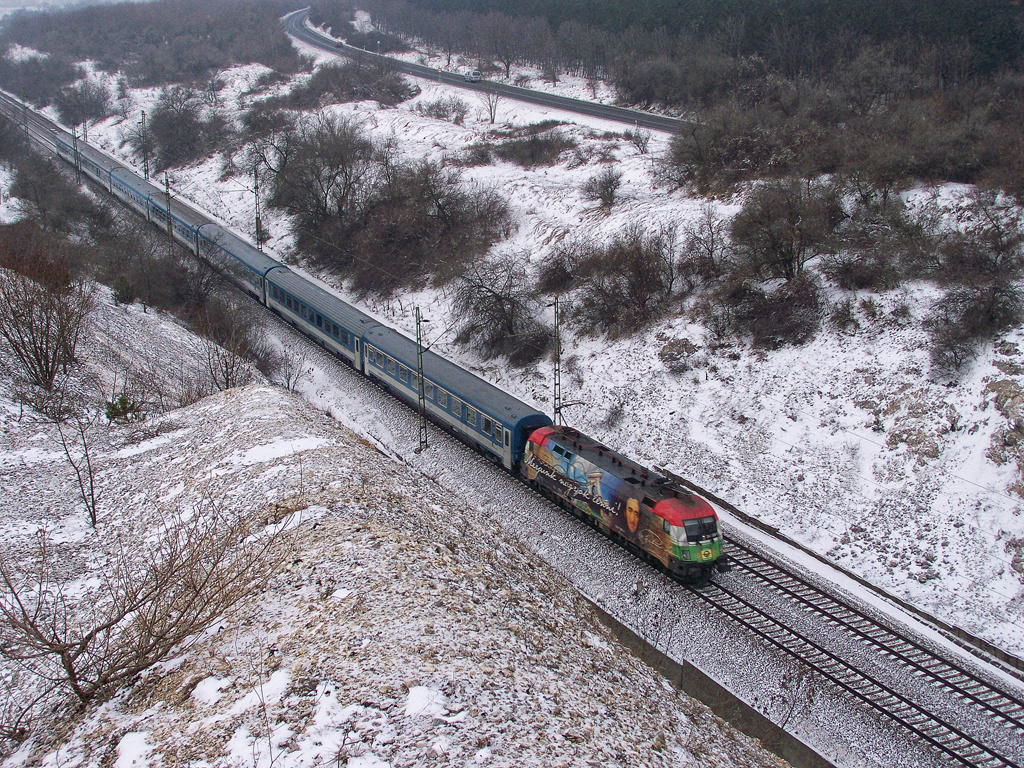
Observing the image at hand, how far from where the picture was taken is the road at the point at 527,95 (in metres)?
53.9

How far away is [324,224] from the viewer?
50.0 metres

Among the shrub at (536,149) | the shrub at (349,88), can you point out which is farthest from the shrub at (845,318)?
the shrub at (349,88)

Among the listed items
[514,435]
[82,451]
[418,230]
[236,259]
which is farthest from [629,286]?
[236,259]

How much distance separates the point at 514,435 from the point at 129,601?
14.6 m

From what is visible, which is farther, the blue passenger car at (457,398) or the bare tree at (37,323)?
the blue passenger car at (457,398)

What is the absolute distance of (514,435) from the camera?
22984mm

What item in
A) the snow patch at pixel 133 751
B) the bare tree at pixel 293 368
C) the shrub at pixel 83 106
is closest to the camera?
the snow patch at pixel 133 751

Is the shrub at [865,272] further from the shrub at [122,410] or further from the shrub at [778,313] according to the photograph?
the shrub at [122,410]

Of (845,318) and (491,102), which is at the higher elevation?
(491,102)

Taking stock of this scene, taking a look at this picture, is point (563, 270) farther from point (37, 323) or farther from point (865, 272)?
point (37, 323)

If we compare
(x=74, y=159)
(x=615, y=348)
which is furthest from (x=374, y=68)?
(x=615, y=348)

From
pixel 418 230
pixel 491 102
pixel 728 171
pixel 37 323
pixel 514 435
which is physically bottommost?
pixel 418 230

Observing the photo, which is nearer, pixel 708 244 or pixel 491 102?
pixel 708 244

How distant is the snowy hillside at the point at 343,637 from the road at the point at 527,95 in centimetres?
3958
